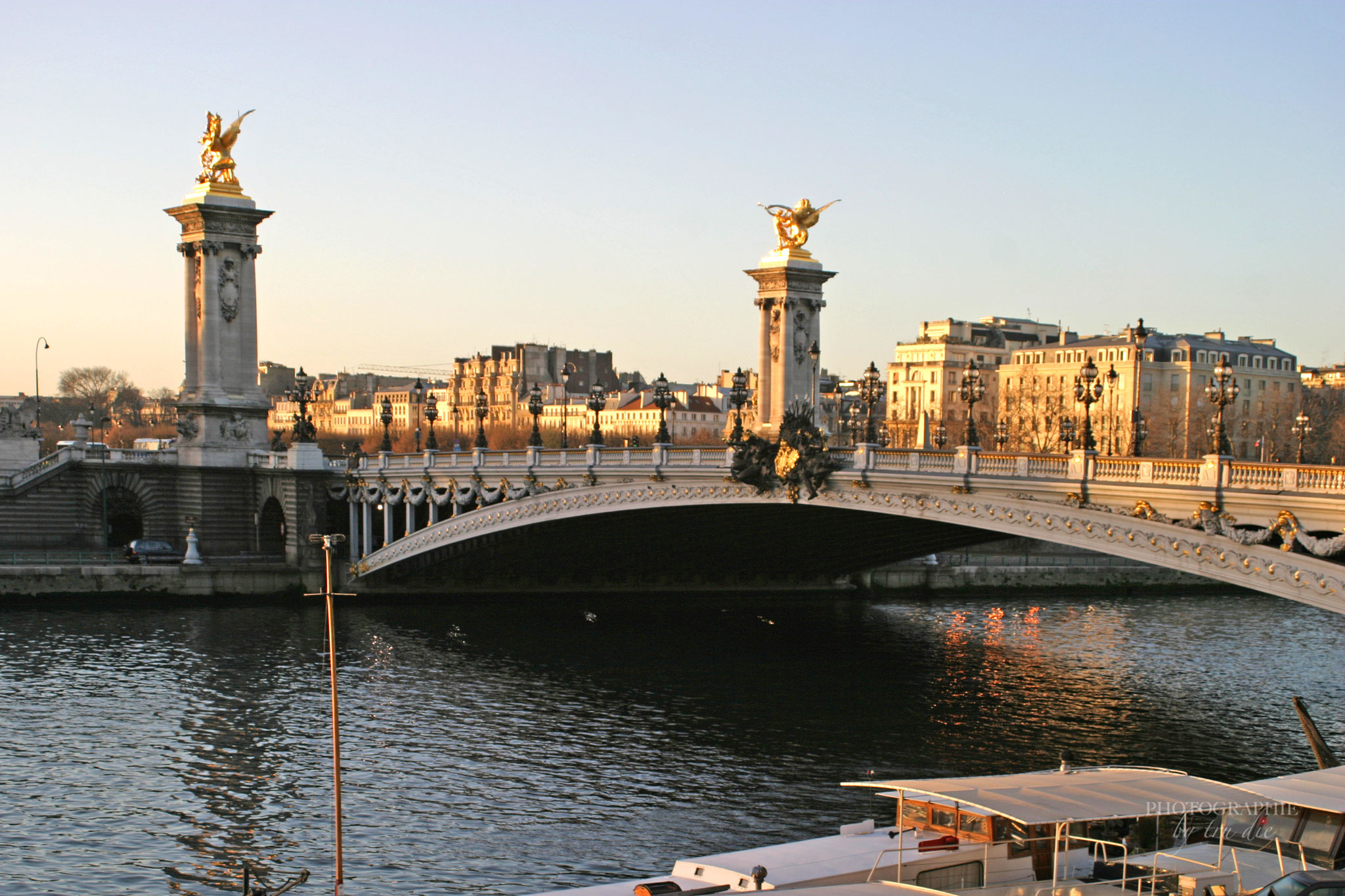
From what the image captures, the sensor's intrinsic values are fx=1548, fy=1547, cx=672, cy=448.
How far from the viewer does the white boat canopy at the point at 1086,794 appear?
17.4 metres

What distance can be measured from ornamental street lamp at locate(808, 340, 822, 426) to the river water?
7278mm

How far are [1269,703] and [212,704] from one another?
81.2 ft

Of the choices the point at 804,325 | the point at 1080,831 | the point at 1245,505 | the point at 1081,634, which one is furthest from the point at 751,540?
the point at 1080,831

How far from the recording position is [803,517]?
46.6 m

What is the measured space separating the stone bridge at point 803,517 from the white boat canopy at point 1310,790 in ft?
24.2

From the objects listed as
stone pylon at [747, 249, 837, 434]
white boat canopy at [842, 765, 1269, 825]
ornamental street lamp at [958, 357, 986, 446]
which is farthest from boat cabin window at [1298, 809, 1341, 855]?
stone pylon at [747, 249, 837, 434]

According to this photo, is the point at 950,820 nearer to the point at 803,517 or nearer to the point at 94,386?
the point at 803,517

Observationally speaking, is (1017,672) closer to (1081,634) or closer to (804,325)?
(1081,634)

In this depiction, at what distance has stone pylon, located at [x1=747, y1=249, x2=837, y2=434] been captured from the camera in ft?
169

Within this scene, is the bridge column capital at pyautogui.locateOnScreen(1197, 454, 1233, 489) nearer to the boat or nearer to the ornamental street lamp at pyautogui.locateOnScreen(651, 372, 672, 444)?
the boat

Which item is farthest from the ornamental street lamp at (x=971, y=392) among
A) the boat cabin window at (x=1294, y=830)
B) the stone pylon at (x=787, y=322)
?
the boat cabin window at (x=1294, y=830)

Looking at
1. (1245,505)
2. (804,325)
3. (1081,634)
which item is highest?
(804,325)

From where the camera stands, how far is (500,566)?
A: 187ft

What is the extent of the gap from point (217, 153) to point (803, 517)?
30351 millimetres
